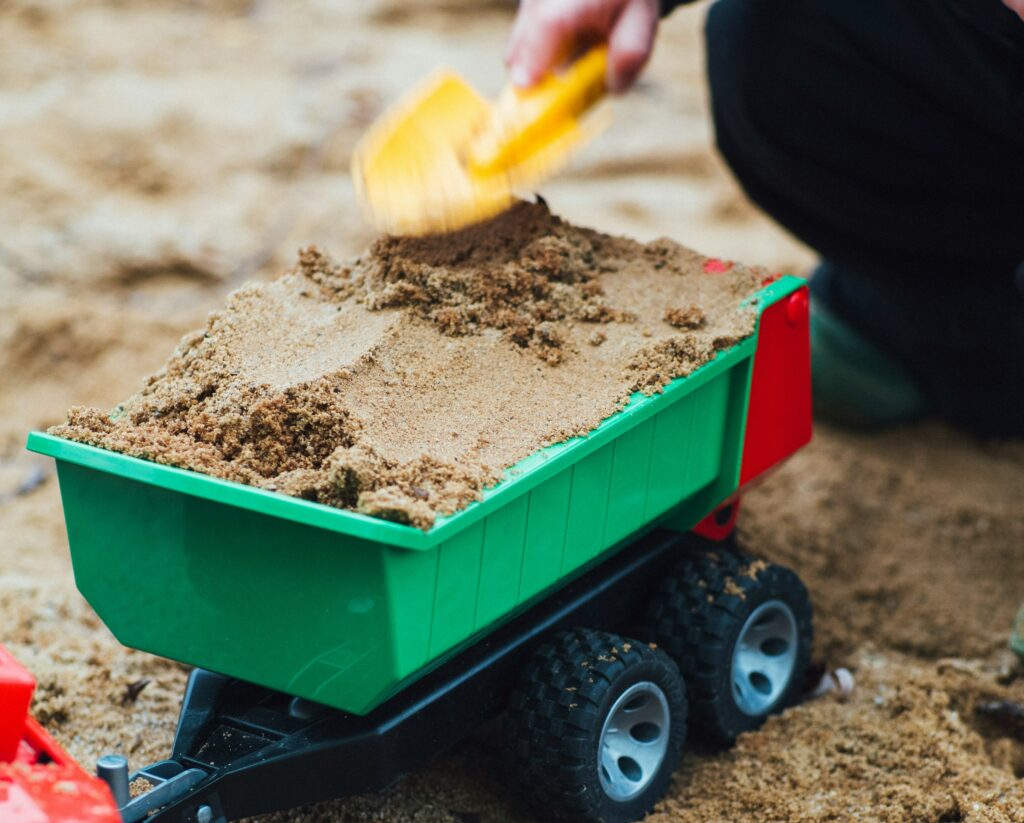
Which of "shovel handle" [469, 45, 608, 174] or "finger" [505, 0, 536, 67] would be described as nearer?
"shovel handle" [469, 45, 608, 174]

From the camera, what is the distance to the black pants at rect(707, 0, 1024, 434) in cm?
155

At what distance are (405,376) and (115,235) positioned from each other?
1462mm

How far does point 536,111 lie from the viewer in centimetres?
154

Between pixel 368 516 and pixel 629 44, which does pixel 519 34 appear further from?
pixel 368 516

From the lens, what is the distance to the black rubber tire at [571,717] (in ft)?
3.80

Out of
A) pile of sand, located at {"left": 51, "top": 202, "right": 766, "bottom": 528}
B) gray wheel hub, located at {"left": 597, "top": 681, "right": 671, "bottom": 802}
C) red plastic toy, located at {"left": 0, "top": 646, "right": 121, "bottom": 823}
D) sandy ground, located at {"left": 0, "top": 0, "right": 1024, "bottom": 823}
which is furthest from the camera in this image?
sandy ground, located at {"left": 0, "top": 0, "right": 1024, "bottom": 823}

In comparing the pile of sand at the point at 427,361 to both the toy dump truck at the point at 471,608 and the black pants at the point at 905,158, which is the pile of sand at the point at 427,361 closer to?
the toy dump truck at the point at 471,608

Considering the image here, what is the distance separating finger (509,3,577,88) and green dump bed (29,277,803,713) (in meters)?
0.60

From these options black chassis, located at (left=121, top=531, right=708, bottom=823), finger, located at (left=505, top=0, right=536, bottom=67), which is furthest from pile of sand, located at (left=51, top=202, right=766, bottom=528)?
finger, located at (left=505, top=0, right=536, bottom=67)

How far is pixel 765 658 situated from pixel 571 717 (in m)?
0.36

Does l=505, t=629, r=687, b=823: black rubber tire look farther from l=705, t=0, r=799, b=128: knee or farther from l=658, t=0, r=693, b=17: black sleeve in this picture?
l=658, t=0, r=693, b=17: black sleeve

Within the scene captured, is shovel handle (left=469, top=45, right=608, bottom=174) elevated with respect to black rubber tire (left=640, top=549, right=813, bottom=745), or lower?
elevated

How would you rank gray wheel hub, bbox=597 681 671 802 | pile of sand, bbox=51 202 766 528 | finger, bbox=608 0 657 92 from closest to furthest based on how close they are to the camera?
pile of sand, bbox=51 202 766 528 < gray wheel hub, bbox=597 681 671 802 < finger, bbox=608 0 657 92

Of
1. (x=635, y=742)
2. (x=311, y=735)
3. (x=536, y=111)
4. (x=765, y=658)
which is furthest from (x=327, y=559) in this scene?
(x=536, y=111)
